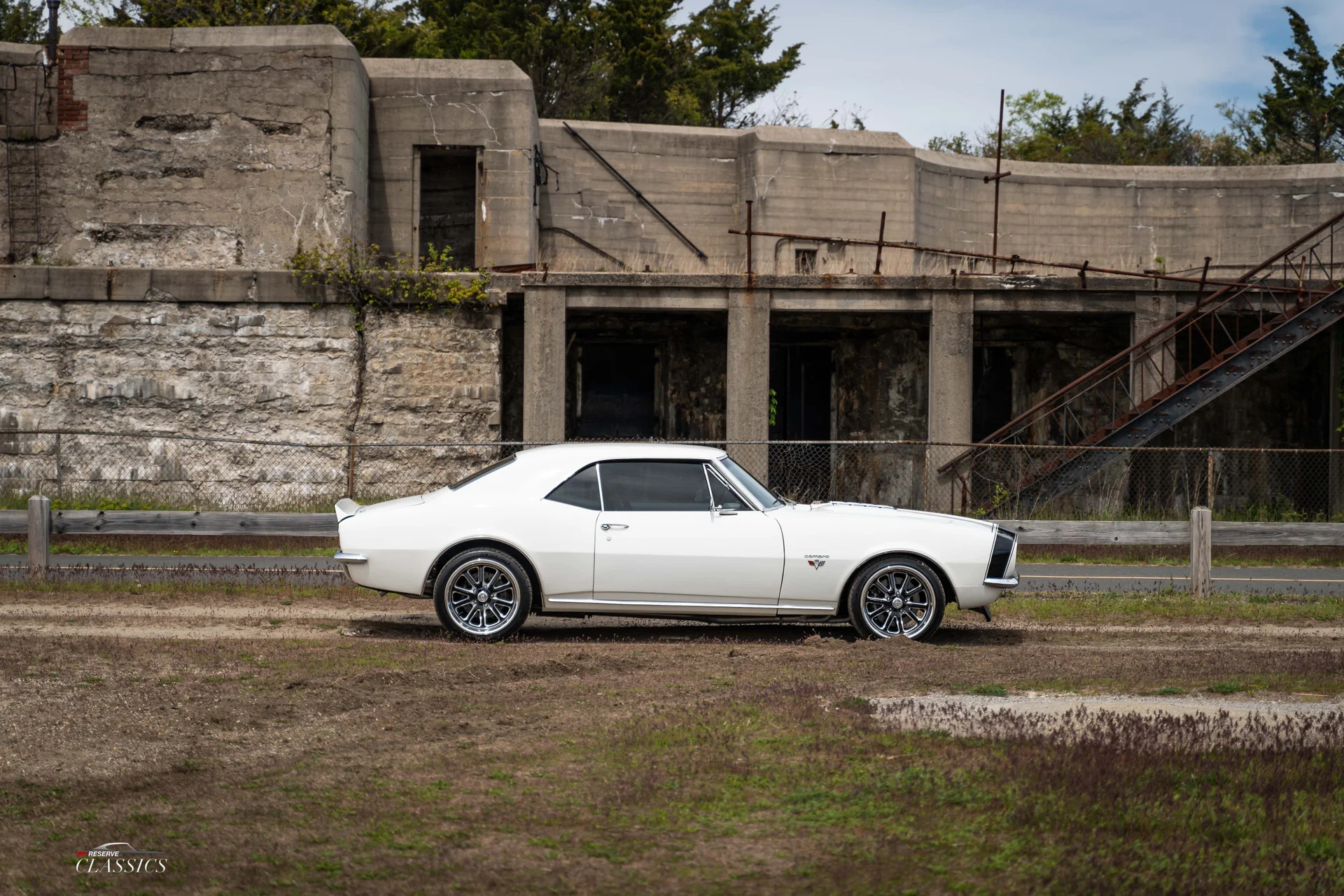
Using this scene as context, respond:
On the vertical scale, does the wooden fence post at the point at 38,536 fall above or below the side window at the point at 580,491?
below

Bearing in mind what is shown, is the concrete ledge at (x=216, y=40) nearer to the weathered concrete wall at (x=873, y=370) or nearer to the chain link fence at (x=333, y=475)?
the chain link fence at (x=333, y=475)

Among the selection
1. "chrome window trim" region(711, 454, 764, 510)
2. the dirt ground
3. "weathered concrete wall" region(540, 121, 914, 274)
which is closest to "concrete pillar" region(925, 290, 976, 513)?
"weathered concrete wall" region(540, 121, 914, 274)

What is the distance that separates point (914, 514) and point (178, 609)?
20.2 feet

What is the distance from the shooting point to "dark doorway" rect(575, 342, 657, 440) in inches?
1034

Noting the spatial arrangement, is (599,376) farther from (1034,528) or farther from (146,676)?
(146,676)

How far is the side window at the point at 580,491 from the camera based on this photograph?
9703 mm

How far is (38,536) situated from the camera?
1261cm

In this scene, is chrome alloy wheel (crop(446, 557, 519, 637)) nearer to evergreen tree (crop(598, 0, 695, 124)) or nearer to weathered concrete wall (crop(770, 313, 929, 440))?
weathered concrete wall (crop(770, 313, 929, 440))

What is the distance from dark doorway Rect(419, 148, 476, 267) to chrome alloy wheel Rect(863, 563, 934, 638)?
1600 cm

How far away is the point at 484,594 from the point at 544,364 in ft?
39.4

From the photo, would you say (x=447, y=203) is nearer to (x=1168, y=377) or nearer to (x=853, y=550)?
(x=1168, y=377)

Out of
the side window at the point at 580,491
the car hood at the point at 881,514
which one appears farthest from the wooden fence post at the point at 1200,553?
the side window at the point at 580,491

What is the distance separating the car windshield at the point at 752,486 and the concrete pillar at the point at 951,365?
12.0 metres

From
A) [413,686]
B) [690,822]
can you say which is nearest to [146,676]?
[413,686]
